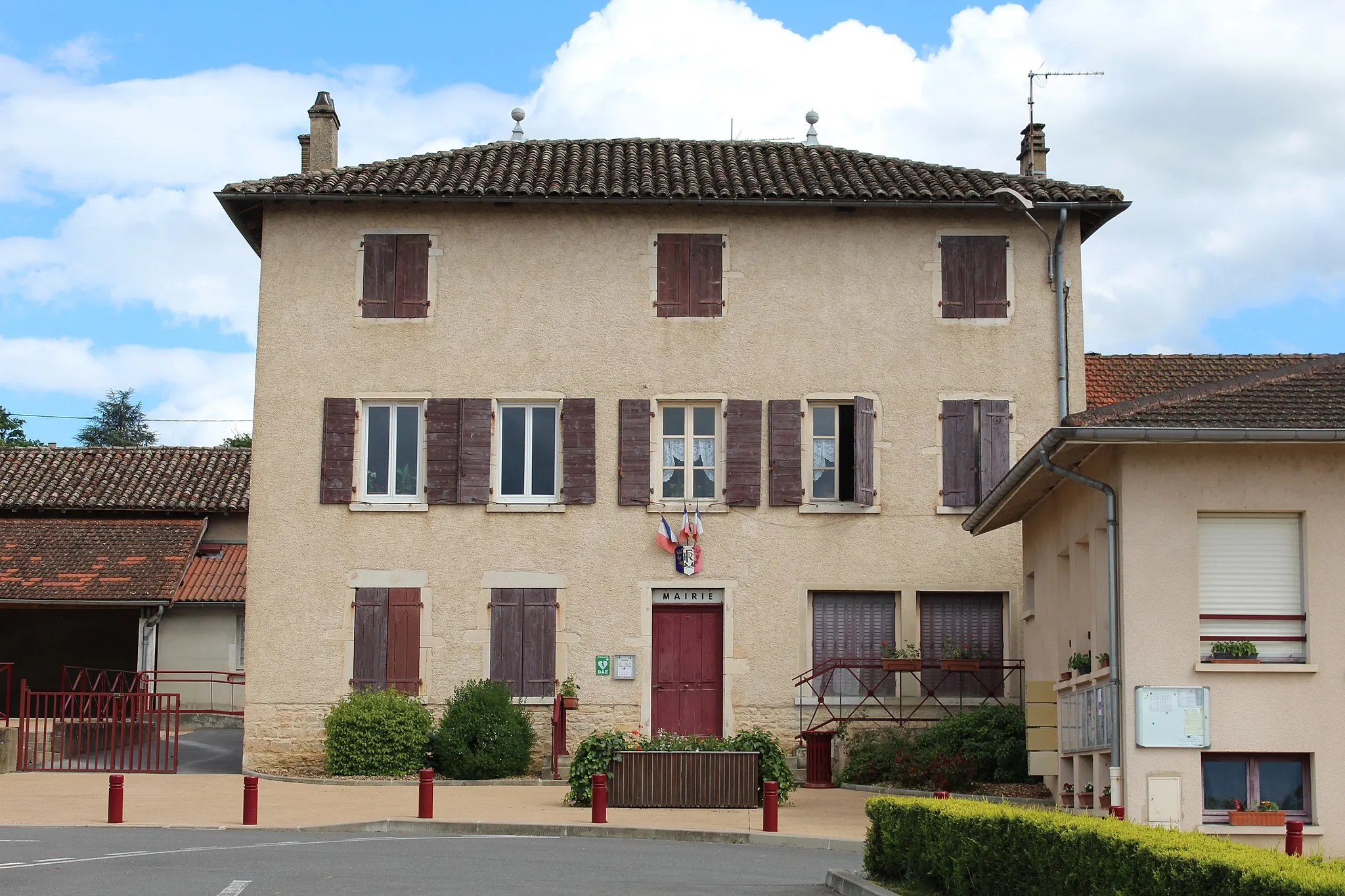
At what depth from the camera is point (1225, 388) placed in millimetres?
16062

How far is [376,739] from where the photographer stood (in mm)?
21562

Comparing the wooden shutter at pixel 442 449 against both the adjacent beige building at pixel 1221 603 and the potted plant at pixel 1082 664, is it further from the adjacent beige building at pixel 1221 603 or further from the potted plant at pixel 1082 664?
the adjacent beige building at pixel 1221 603

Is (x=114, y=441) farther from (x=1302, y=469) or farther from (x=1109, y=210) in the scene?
(x=1302, y=469)

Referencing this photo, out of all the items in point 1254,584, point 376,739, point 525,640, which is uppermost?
point 1254,584

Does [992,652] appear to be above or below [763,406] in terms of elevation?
below

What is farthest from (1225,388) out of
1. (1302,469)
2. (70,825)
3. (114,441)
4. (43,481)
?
(114,441)

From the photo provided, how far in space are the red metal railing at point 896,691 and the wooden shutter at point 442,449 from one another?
541cm

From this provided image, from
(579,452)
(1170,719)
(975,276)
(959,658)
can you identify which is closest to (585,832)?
(1170,719)

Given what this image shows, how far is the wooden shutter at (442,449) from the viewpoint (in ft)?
75.0

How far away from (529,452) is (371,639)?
3.32 m

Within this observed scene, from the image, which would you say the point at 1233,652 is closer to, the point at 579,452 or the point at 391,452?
the point at 579,452

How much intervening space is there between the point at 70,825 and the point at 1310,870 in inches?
498

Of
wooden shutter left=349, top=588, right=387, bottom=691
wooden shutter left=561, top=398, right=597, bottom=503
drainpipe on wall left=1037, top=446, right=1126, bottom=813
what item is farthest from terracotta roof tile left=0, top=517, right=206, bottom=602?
drainpipe on wall left=1037, top=446, right=1126, bottom=813

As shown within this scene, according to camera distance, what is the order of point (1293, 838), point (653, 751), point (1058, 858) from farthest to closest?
point (653, 751)
point (1293, 838)
point (1058, 858)
